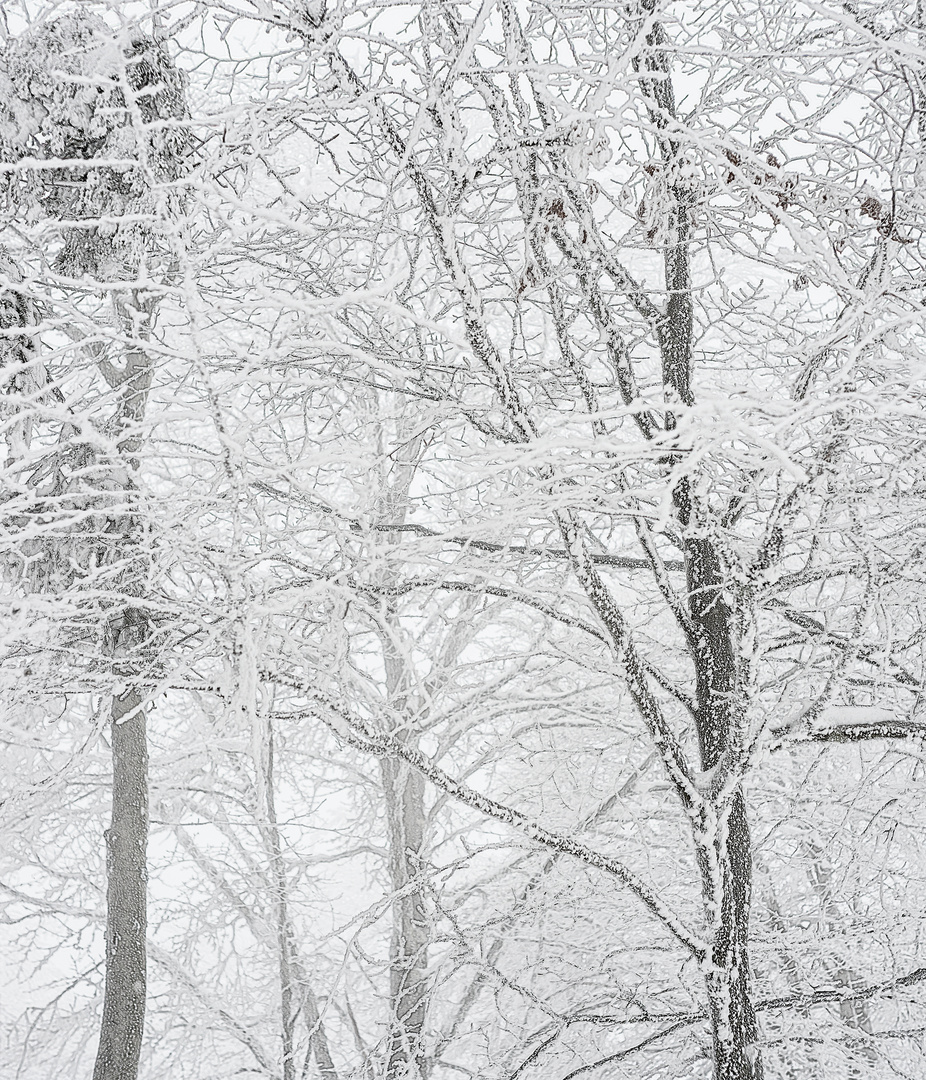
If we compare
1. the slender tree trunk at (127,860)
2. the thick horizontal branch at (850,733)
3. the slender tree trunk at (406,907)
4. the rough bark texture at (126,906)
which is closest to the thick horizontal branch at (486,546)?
the thick horizontal branch at (850,733)

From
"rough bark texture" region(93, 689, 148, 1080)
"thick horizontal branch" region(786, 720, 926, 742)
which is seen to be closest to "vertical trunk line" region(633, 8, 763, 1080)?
"thick horizontal branch" region(786, 720, 926, 742)

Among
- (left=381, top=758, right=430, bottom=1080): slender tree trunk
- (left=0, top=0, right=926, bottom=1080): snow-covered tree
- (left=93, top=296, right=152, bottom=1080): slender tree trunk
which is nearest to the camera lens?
(left=0, top=0, right=926, bottom=1080): snow-covered tree

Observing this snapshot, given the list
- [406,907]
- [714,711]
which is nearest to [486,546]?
[714,711]

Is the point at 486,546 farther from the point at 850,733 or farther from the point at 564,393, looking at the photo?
the point at 850,733

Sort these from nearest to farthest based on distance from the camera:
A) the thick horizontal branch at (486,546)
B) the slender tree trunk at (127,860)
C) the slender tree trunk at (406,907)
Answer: the thick horizontal branch at (486,546)
the slender tree trunk at (127,860)
the slender tree trunk at (406,907)

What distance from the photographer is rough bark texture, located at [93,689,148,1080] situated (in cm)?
571

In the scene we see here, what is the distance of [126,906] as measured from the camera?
6023 millimetres

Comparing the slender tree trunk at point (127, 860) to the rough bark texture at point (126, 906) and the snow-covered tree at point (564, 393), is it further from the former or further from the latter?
the snow-covered tree at point (564, 393)

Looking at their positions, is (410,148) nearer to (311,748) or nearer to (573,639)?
(573,639)

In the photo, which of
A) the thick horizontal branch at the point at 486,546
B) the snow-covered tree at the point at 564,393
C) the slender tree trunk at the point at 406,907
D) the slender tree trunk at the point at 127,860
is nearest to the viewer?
the snow-covered tree at the point at 564,393

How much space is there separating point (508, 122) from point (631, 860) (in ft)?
16.2

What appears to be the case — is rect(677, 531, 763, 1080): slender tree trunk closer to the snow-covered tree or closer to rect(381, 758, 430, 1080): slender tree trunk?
the snow-covered tree

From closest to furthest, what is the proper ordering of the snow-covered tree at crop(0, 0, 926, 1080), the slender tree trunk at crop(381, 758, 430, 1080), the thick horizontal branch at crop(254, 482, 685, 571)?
the snow-covered tree at crop(0, 0, 926, 1080), the thick horizontal branch at crop(254, 482, 685, 571), the slender tree trunk at crop(381, 758, 430, 1080)

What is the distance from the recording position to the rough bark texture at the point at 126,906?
5715 millimetres
